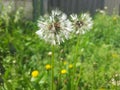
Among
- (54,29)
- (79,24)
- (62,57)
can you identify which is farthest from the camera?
(62,57)

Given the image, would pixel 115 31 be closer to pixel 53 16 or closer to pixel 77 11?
pixel 77 11

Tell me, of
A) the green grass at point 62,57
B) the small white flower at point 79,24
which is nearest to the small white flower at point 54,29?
the small white flower at point 79,24

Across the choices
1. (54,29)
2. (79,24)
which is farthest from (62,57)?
(54,29)

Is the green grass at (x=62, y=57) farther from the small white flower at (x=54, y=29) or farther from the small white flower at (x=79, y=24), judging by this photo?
the small white flower at (x=54, y=29)

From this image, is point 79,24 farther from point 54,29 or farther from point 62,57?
point 62,57

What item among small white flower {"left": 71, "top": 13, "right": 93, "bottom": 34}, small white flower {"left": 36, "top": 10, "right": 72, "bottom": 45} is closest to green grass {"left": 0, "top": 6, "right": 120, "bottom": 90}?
small white flower {"left": 71, "top": 13, "right": 93, "bottom": 34}

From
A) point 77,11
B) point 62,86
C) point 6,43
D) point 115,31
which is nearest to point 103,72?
point 62,86
